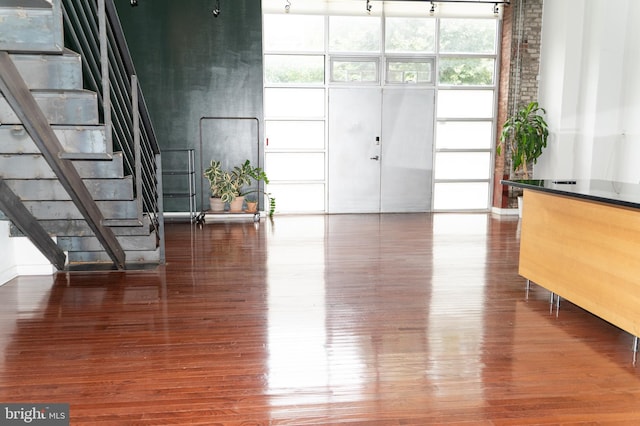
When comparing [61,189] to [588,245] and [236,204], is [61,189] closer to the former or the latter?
[588,245]

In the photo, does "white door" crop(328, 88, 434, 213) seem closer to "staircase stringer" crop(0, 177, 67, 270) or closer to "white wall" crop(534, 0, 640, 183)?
"white wall" crop(534, 0, 640, 183)

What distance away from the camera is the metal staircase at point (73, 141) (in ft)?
10.2

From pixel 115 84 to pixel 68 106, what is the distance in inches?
34.7

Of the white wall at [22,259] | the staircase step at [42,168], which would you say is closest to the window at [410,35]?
the staircase step at [42,168]

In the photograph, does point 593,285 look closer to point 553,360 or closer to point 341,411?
point 553,360

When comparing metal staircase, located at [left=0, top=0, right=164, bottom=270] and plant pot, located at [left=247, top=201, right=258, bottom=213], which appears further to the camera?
plant pot, located at [left=247, top=201, right=258, bottom=213]

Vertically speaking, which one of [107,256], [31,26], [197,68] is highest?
[197,68]

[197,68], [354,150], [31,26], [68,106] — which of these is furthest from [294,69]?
[31,26]

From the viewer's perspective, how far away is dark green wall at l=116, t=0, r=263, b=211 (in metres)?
9.15

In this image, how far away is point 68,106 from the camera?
3510 millimetres

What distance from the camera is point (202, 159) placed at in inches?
374

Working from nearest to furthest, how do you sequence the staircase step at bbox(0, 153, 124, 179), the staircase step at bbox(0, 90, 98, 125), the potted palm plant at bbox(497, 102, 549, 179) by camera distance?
the staircase step at bbox(0, 90, 98, 125) < the staircase step at bbox(0, 153, 124, 179) < the potted palm plant at bbox(497, 102, 549, 179)

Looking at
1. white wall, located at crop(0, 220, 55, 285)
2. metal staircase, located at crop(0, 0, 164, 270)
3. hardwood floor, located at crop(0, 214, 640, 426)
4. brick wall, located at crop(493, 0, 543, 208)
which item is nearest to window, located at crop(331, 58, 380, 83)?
brick wall, located at crop(493, 0, 543, 208)

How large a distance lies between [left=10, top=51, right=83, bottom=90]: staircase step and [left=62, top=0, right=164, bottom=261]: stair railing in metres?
0.17
